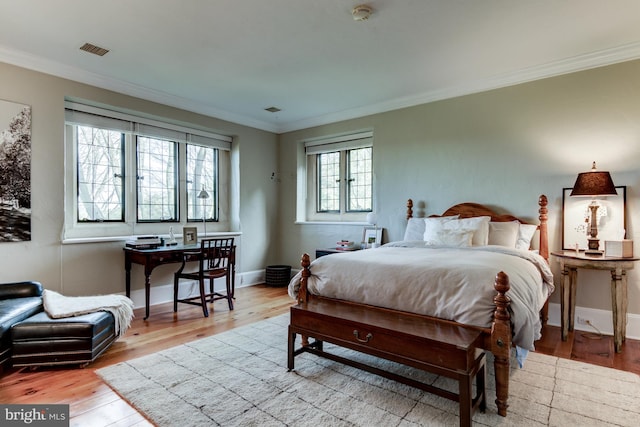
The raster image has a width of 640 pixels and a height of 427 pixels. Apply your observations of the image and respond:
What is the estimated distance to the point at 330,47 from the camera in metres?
3.03

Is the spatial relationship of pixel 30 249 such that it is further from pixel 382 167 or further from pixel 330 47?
pixel 382 167

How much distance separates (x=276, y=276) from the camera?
5.29 m

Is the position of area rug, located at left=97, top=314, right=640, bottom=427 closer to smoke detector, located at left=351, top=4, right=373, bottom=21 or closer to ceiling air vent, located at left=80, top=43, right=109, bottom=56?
smoke detector, located at left=351, top=4, right=373, bottom=21

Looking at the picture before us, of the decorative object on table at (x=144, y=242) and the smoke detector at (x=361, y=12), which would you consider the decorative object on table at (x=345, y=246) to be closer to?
the decorative object on table at (x=144, y=242)

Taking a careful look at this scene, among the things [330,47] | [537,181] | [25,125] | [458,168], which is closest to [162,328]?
[25,125]

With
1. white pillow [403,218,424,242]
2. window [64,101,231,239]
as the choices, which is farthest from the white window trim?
window [64,101,231,239]

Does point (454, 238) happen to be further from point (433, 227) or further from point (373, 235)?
point (373, 235)

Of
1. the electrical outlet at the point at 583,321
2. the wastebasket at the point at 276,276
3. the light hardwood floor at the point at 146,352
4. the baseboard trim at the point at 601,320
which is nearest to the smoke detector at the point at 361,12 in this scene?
the light hardwood floor at the point at 146,352

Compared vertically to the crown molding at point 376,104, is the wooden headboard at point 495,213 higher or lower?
lower

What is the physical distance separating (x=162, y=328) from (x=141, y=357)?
0.73 m

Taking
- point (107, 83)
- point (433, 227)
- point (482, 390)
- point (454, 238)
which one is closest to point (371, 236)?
point (433, 227)

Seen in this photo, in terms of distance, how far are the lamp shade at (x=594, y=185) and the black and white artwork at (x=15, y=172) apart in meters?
5.14

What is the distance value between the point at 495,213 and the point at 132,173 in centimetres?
434

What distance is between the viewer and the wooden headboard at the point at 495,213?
339cm
